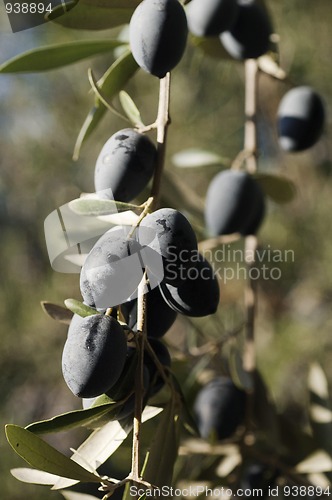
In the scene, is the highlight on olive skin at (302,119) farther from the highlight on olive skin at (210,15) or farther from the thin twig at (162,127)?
the thin twig at (162,127)

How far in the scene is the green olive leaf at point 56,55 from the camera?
680 millimetres

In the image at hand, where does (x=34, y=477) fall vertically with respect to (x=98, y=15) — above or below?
below

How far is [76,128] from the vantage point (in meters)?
1.58

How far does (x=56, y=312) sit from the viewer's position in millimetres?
569

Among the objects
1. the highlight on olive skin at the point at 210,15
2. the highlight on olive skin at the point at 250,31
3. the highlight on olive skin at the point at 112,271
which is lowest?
the highlight on olive skin at the point at 112,271

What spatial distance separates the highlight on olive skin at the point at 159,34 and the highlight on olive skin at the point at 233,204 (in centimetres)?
31

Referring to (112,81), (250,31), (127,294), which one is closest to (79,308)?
(127,294)

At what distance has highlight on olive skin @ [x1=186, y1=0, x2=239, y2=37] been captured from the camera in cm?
65

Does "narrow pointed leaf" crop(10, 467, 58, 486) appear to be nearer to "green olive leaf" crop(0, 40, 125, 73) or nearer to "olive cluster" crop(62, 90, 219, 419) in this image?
"olive cluster" crop(62, 90, 219, 419)

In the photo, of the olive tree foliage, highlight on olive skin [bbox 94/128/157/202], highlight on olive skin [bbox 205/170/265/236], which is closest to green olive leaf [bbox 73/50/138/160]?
the olive tree foliage

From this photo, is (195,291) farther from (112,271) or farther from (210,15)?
(210,15)

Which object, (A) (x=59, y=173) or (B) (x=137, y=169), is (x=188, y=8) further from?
(A) (x=59, y=173)

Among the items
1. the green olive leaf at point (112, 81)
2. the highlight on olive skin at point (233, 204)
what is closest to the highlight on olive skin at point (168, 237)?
the green olive leaf at point (112, 81)

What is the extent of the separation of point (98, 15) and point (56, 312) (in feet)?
1.04
